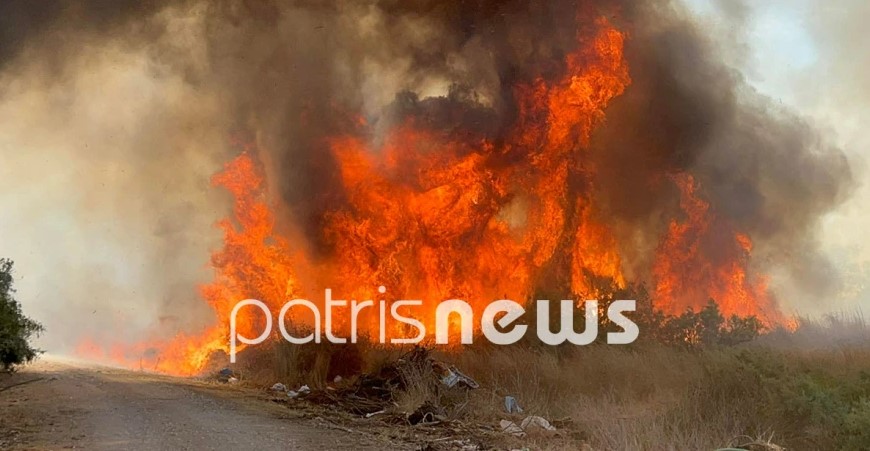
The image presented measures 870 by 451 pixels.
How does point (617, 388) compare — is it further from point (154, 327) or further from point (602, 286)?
point (154, 327)

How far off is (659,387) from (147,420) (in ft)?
25.1

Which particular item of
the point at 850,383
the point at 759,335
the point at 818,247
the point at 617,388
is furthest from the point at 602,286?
the point at 818,247

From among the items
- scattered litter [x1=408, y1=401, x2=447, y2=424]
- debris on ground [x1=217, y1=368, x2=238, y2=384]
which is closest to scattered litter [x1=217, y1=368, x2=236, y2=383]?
debris on ground [x1=217, y1=368, x2=238, y2=384]

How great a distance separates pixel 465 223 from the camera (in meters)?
19.0

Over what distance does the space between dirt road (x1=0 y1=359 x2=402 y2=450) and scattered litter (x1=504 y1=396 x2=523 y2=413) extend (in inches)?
106

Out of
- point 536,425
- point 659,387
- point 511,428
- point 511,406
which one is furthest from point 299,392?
point 659,387

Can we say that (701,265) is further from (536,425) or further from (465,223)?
(536,425)

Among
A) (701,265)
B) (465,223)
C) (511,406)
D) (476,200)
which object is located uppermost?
(476,200)

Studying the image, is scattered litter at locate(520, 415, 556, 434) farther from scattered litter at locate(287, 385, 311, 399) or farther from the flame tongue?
the flame tongue

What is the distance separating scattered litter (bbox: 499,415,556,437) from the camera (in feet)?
29.3

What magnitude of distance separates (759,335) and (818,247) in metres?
14.4

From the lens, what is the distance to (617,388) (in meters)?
10.6

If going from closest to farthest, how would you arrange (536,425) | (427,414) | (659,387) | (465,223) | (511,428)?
(536,425), (511,428), (659,387), (427,414), (465,223)

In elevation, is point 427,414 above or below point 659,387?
below
